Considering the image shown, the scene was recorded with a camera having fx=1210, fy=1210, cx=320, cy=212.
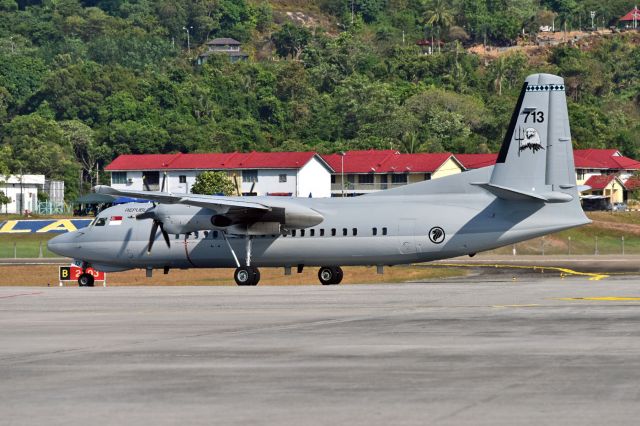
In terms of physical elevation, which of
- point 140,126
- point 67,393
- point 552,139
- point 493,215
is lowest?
point 67,393

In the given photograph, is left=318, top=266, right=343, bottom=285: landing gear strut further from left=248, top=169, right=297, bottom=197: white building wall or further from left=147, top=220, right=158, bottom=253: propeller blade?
left=248, top=169, right=297, bottom=197: white building wall

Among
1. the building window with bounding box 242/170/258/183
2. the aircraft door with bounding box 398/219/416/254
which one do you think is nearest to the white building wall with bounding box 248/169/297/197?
the building window with bounding box 242/170/258/183

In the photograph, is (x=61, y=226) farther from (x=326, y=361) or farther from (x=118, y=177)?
(x=326, y=361)

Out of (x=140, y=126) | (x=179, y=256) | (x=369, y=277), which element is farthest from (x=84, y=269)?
(x=140, y=126)

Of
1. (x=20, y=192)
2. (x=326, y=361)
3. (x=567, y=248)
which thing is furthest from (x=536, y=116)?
(x=20, y=192)

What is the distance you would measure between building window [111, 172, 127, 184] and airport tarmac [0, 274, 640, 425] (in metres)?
121

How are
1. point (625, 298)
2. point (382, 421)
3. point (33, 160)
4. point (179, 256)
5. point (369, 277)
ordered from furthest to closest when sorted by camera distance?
point (33, 160), point (369, 277), point (179, 256), point (625, 298), point (382, 421)

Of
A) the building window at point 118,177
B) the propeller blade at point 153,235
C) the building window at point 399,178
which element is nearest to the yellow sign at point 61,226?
the building window at point 118,177

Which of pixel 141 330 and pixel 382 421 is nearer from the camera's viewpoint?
pixel 382 421

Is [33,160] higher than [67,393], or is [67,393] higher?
[33,160]

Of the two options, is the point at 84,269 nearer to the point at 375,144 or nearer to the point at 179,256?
the point at 179,256

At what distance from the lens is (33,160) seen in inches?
6471

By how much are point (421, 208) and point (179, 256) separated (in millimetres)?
9743

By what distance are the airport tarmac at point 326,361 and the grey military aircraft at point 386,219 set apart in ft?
29.3
